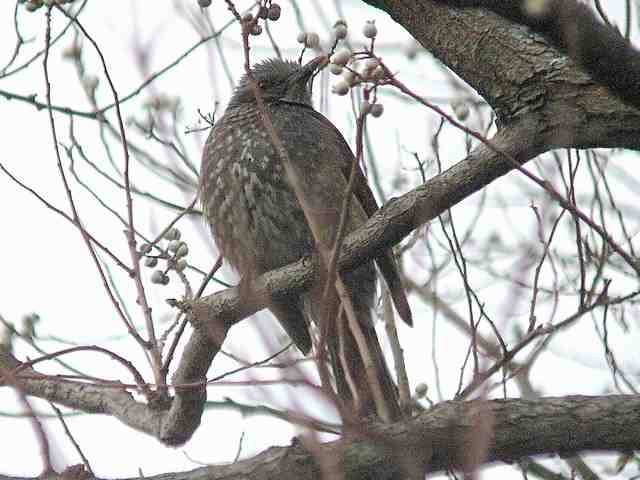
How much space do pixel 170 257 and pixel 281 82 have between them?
202 centimetres

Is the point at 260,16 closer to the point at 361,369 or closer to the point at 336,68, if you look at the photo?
the point at 336,68

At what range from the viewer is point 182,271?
425 cm

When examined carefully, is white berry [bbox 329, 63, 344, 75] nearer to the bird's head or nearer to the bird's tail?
the bird's tail

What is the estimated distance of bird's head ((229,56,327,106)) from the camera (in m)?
5.82

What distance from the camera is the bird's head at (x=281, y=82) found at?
5824mm

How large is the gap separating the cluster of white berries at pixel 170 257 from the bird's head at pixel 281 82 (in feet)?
5.50

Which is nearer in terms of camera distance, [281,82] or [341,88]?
[341,88]

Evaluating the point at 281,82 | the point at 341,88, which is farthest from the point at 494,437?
the point at 281,82

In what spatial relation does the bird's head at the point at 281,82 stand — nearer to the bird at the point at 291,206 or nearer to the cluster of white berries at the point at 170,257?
the bird at the point at 291,206

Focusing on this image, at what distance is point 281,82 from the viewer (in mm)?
5922

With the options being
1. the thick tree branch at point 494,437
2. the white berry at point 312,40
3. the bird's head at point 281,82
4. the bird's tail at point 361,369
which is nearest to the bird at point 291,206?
the bird's tail at point 361,369

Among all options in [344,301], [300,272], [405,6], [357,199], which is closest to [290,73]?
[357,199]

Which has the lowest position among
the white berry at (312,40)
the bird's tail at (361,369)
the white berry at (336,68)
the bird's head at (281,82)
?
the bird's tail at (361,369)

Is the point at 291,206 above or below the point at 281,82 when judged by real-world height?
below
